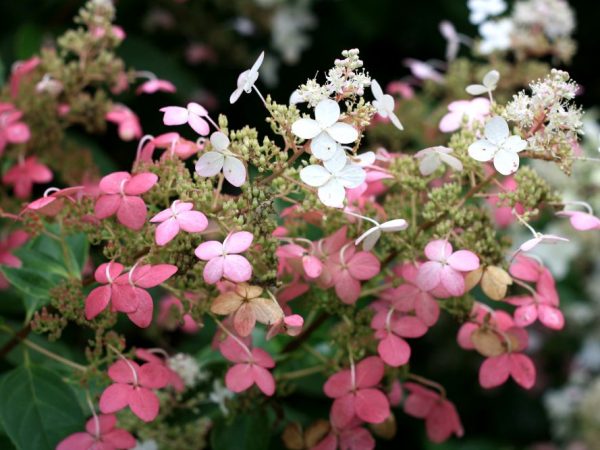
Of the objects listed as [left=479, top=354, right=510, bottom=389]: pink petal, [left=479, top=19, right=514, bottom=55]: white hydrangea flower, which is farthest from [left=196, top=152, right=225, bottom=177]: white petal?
[left=479, top=19, right=514, bottom=55]: white hydrangea flower

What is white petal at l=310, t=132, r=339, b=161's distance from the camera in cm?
88

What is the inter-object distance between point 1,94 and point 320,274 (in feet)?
2.37

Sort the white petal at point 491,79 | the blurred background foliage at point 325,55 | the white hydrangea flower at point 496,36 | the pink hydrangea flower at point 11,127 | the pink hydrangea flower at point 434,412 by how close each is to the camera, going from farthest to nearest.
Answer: the blurred background foliage at point 325,55 < the white hydrangea flower at point 496,36 < the pink hydrangea flower at point 11,127 < the pink hydrangea flower at point 434,412 < the white petal at point 491,79

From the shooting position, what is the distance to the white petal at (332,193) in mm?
890

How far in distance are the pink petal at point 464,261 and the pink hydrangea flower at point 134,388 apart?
350mm

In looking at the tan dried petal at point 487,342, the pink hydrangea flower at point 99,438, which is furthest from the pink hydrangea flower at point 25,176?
the tan dried petal at point 487,342

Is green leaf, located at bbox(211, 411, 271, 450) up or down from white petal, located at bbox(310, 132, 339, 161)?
down

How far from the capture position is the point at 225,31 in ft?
7.68

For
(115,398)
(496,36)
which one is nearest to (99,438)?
(115,398)

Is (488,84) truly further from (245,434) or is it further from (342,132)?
(245,434)

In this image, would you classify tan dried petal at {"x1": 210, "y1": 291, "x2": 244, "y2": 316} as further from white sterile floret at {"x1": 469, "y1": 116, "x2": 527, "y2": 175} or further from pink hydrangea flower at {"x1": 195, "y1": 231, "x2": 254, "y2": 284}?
white sterile floret at {"x1": 469, "y1": 116, "x2": 527, "y2": 175}

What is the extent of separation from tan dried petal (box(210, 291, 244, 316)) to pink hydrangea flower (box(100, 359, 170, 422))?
0.40 feet

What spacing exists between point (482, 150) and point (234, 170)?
0.27 meters

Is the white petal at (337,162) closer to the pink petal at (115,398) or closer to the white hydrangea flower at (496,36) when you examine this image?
the pink petal at (115,398)
